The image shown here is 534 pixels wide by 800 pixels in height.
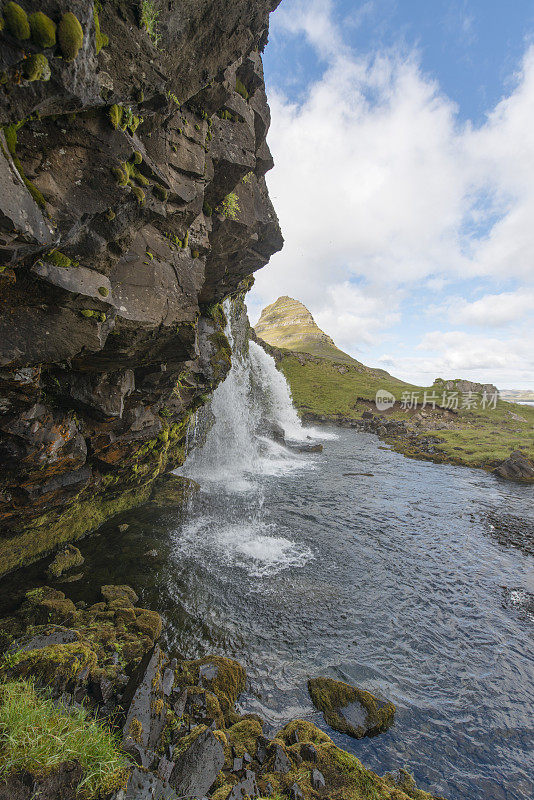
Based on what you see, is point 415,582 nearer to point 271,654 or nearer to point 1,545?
point 271,654

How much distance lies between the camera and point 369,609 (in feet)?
42.1

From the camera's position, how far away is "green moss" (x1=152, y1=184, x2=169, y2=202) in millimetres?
9961

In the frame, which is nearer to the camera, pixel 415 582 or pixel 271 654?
pixel 271 654

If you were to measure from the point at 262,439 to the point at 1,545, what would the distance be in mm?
29683

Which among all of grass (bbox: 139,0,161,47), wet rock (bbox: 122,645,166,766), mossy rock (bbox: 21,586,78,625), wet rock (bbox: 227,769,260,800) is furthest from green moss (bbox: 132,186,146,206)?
wet rock (bbox: 227,769,260,800)

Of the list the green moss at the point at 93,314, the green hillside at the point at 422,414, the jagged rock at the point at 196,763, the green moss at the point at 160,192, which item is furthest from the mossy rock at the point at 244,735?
the green hillside at the point at 422,414

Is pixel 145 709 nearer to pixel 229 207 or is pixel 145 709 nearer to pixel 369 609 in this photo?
pixel 369 609

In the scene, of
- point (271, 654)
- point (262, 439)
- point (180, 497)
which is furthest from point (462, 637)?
point (262, 439)

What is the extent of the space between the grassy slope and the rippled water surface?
1001 inches

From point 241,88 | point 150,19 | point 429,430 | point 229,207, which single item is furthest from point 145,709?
A: point 429,430

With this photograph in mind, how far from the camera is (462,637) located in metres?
11.9

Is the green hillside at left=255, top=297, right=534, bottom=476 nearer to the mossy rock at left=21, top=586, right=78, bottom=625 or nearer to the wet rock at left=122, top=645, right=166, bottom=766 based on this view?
the mossy rock at left=21, top=586, right=78, bottom=625

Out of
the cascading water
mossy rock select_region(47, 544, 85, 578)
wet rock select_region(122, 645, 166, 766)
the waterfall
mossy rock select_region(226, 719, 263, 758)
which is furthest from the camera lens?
the waterfall

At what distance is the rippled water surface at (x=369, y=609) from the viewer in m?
8.39
